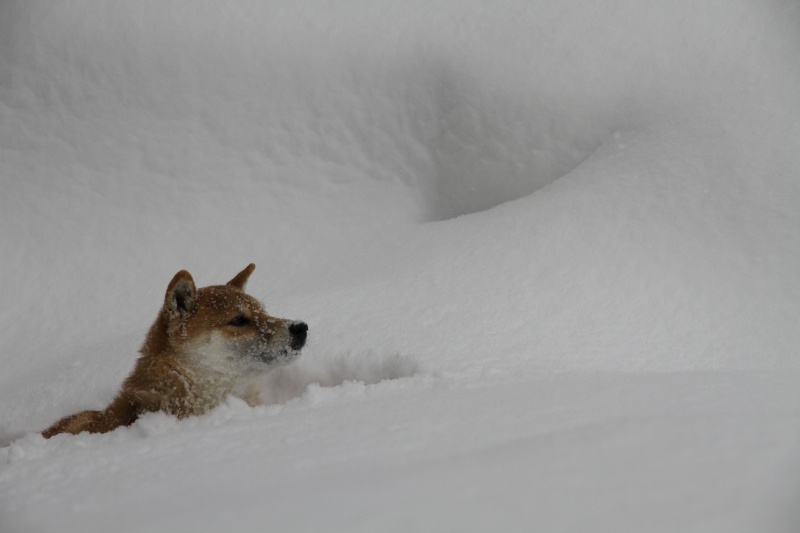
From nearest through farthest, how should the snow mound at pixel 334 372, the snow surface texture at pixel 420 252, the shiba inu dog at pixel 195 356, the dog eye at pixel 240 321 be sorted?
the snow surface texture at pixel 420 252 → the shiba inu dog at pixel 195 356 → the dog eye at pixel 240 321 → the snow mound at pixel 334 372

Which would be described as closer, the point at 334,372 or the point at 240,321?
the point at 240,321

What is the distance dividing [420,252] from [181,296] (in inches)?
61.9

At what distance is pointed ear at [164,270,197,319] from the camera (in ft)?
8.11

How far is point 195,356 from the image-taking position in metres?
2.50

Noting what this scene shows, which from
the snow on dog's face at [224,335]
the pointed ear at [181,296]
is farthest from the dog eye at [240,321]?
the pointed ear at [181,296]

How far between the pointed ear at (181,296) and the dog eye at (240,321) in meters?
0.17

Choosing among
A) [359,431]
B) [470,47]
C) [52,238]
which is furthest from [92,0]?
[359,431]

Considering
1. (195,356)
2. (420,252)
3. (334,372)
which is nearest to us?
(195,356)

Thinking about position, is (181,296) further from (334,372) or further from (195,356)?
(334,372)

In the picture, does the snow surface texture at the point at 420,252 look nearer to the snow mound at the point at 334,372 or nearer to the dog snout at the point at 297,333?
the snow mound at the point at 334,372

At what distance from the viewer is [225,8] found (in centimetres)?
460

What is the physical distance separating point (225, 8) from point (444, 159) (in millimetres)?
1966

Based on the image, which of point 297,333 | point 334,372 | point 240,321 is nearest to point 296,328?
point 297,333

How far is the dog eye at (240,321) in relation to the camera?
254cm
